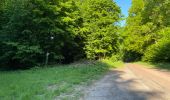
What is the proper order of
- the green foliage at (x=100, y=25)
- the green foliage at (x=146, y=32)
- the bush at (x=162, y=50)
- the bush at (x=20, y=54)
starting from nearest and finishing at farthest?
the bush at (x=20, y=54) → the green foliage at (x=100, y=25) → the bush at (x=162, y=50) → the green foliage at (x=146, y=32)

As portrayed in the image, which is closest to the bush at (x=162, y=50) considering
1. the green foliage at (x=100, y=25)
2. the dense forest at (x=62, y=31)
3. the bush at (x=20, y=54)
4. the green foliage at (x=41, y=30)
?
the dense forest at (x=62, y=31)

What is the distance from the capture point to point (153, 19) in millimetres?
46375

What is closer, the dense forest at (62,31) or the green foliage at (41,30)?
the green foliage at (41,30)

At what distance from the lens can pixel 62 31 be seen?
1147 inches

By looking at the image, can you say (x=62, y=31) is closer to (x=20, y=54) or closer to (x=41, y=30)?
(x=41, y=30)

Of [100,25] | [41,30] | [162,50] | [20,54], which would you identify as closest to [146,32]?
[162,50]

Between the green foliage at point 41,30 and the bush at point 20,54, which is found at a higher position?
the green foliage at point 41,30

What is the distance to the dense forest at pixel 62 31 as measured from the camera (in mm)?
27859

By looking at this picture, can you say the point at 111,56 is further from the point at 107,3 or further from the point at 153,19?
the point at 153,19

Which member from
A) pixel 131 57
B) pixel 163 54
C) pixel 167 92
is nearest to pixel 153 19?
pixel 163 54

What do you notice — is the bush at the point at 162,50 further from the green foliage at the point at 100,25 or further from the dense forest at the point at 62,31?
the green foliage at the point at 100,25

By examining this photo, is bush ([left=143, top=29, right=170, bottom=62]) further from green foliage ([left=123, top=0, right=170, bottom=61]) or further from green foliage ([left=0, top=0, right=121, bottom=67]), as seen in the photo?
green foliage ([left=0, top=0, right=121, bottom=67])

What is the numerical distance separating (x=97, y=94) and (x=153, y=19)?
37.6 meters

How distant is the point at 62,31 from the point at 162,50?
17.8m
